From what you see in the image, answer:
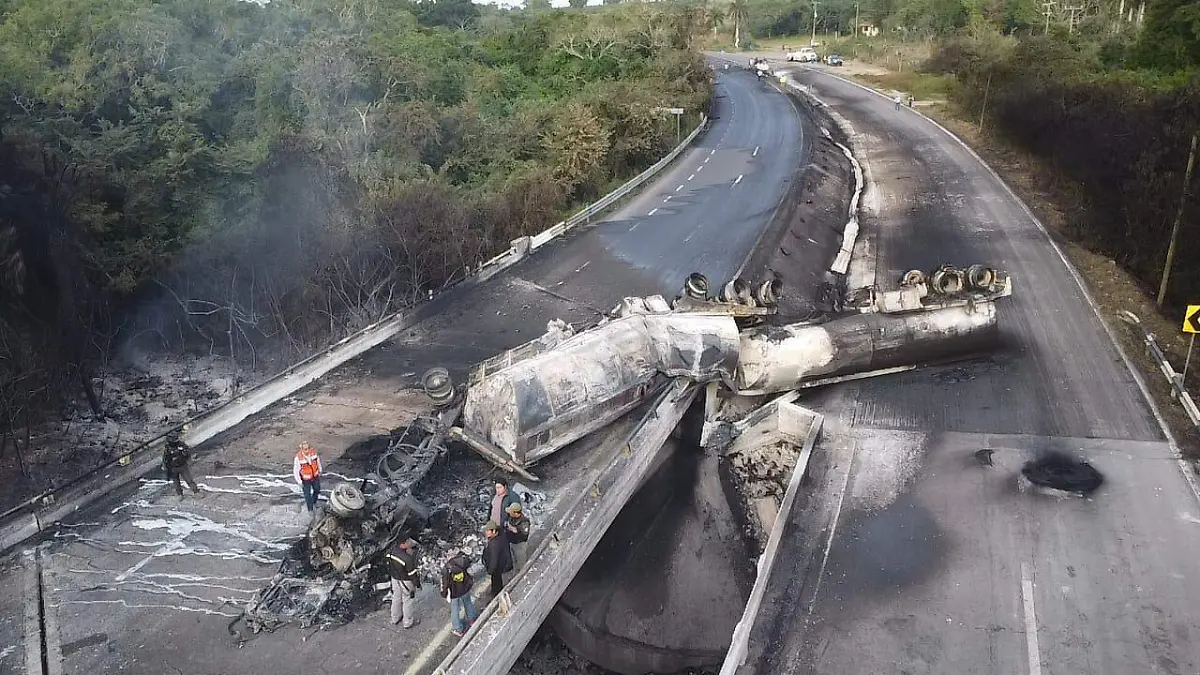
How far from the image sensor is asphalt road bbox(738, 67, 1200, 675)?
35.4 ft

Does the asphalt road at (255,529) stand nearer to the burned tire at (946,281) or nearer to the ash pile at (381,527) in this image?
the ash pile at (381,527)

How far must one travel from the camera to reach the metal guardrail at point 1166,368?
16.3 meters

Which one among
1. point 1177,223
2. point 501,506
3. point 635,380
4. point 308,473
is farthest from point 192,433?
point 1177,223

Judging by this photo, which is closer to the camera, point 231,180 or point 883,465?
point 883,465

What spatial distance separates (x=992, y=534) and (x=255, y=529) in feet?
38.2

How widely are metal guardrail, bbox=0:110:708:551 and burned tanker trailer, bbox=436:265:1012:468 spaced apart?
4528 mm

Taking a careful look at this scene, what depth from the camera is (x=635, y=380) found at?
1545 cm

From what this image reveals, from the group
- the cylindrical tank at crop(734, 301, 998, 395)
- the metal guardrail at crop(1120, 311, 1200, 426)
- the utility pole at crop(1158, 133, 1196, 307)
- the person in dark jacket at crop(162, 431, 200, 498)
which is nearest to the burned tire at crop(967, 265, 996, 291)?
the cylindrical tank at crop(734, 301, 998, 395)

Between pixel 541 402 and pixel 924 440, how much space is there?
7.73 meters

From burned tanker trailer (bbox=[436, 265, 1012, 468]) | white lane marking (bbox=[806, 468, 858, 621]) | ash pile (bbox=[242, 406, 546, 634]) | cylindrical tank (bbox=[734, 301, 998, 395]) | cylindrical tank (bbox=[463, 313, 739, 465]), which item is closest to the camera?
ash pile (bbox=[242, 406, 546, 634])

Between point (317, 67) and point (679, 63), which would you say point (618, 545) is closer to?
point (317, 67)

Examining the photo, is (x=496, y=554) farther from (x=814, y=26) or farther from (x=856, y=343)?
(x=814, y=26)

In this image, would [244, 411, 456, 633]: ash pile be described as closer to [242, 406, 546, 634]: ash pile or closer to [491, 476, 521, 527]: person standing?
[242, 406, 546, 634]: ash pile

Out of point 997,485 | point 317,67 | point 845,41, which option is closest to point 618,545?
point 997,485
